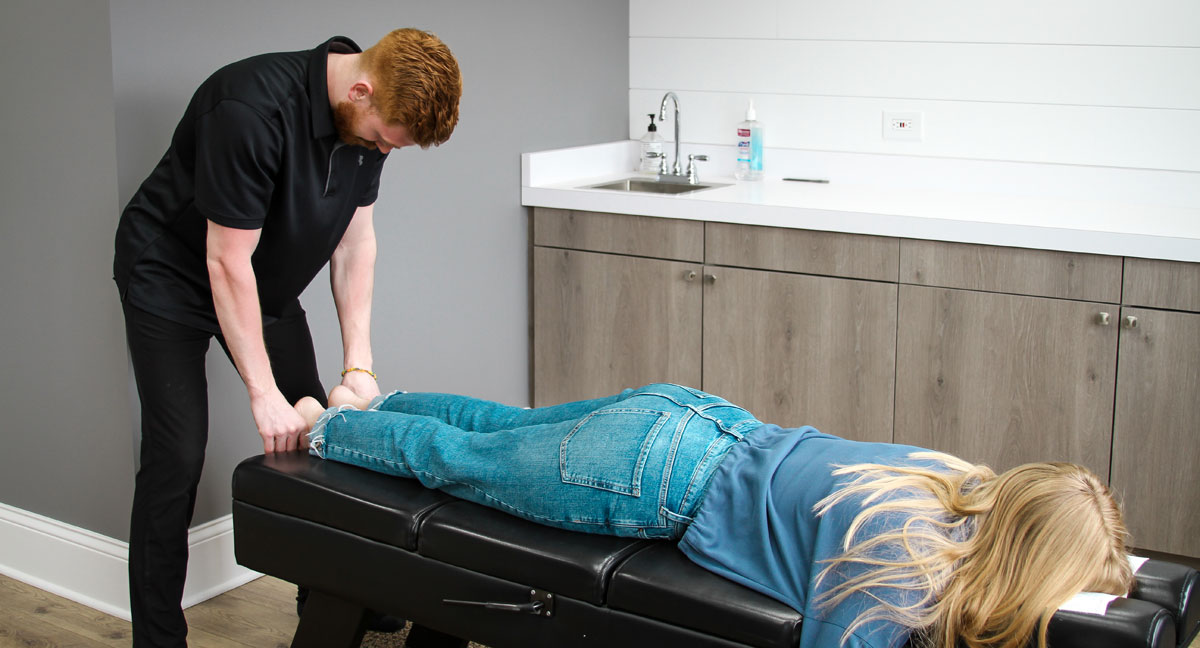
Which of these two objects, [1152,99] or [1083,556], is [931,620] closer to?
[1083,556]

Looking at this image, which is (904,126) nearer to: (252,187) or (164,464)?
(252,187)

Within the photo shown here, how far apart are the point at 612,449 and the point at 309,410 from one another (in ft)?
2.30

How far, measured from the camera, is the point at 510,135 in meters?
3.23

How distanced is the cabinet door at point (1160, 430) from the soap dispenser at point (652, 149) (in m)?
1.61

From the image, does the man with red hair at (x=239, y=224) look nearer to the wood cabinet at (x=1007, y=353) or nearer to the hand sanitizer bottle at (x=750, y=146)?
the wood cabinet at (x=1007, y=353)

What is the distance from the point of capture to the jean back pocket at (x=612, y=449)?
1.61 m

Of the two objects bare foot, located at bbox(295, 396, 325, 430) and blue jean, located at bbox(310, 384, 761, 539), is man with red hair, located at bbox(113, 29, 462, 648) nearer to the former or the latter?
bare foot, located at bbox(295, 396, 325, 430)

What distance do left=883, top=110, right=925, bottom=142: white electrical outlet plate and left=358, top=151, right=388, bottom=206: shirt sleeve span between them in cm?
175

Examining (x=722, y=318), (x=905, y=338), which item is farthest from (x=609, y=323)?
(x=905, y=338)

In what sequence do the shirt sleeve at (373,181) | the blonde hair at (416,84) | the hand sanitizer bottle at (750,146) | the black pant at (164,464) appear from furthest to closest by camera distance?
the hand sanitizer bottle at (750,146), the shirt sleeve at (373,181), the black pant at (164,464), the blonde hair at (416,84)

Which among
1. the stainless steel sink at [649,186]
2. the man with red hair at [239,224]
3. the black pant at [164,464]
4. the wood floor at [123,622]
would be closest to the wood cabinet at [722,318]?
the stainless steel sink at [649,186]

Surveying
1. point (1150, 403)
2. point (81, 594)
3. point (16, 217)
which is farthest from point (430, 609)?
point (1150, 403)

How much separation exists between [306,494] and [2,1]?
1.30m

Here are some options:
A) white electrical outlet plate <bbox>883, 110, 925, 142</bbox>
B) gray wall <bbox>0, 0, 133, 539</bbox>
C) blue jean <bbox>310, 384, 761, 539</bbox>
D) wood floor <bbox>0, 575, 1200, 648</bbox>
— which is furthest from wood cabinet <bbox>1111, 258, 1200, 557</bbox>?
gray wall <bbox>0, 0, 133, 539</bbox>
